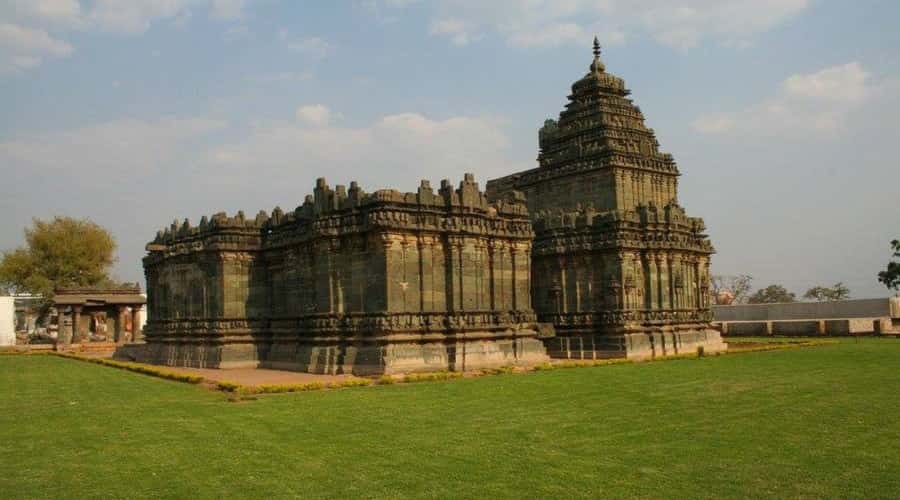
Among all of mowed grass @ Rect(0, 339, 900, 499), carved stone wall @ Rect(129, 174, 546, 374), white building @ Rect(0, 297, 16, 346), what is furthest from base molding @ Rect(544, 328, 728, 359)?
white building @ Rect(0, 297, 16, 346)

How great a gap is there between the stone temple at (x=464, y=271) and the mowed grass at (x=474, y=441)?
6.52m

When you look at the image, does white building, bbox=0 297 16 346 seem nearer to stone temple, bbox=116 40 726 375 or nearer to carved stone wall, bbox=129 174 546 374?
stone temple, bbox=116 40 726 375

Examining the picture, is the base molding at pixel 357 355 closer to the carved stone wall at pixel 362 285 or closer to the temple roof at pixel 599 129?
the carved stone wall at pixel 362 285

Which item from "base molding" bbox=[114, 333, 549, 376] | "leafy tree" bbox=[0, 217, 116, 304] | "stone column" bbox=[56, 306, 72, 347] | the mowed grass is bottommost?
the mowed grass


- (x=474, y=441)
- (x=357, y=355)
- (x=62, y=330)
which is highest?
(x=62, y=330)

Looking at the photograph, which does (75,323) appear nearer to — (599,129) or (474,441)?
(599,129)

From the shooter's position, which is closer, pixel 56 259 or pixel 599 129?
pixel 599 129

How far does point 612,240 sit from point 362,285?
12.9 m

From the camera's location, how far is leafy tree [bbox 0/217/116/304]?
74.6 metres

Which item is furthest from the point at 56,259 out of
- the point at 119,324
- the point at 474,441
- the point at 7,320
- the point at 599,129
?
the point at 474,441

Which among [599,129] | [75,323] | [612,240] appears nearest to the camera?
[612,240]

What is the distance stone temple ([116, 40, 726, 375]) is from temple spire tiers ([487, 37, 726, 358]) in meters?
0.08

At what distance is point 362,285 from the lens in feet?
91.7

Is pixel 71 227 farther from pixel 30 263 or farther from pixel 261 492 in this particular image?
pixel 261 492
